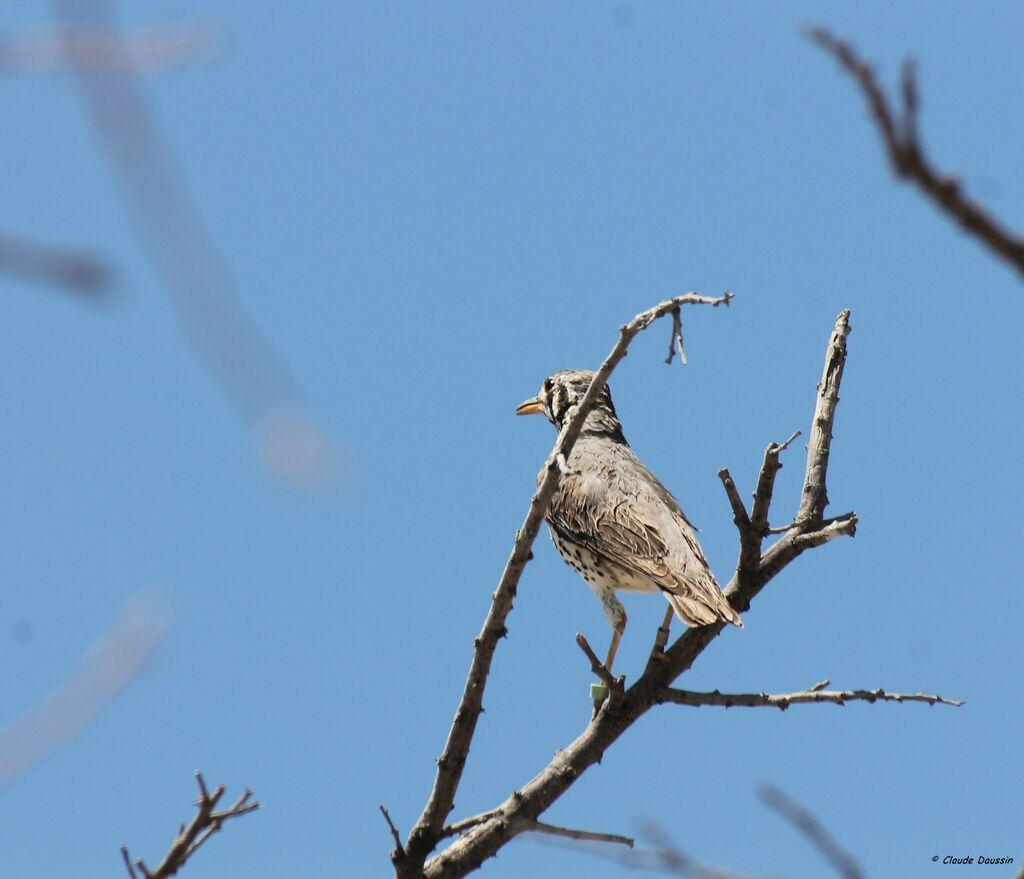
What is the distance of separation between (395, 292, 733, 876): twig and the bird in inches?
92.8

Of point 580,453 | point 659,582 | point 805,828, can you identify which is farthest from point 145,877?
point 580,453

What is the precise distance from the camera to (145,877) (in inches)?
155

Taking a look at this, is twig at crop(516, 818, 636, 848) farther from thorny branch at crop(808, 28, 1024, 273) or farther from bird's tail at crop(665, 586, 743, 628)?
thorny branch at crop(808, 28, 1024, 273)

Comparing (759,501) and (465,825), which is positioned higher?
(759,501)

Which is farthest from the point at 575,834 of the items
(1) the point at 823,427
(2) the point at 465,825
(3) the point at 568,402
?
(3) the point at 568,402

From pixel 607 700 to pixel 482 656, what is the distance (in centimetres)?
98

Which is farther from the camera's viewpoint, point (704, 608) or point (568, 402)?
point (568, 402)

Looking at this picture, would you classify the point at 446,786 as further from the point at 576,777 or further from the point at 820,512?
the point at 820,512

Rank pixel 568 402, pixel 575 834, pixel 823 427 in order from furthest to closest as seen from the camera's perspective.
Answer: pixel 568 402
pixel 823 427
pixel 575 834

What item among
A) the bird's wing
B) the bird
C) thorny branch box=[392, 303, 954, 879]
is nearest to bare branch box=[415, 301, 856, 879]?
thorny branch box=[392, 303, 954, 879]

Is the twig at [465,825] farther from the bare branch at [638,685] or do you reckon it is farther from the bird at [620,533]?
the bird at [620,533]

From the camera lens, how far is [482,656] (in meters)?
5.36

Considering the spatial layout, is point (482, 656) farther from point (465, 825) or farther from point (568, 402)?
point (568, 402)

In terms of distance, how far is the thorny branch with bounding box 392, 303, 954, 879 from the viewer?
5.21 meters
